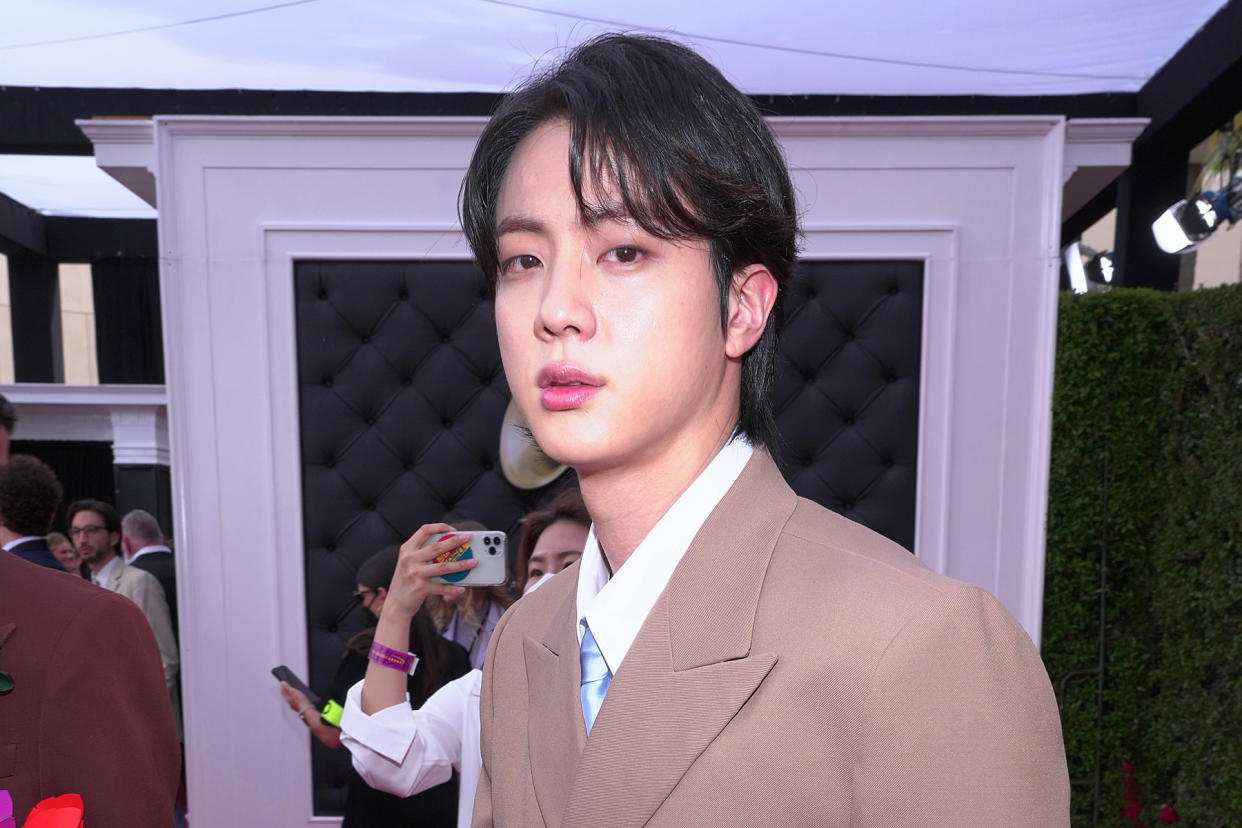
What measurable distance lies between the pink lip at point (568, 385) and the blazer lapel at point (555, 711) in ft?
0.74

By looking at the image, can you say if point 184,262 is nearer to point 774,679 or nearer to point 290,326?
point 290,326

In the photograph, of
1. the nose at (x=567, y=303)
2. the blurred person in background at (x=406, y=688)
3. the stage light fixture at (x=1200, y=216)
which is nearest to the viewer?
the nose at (x=567, y=303)

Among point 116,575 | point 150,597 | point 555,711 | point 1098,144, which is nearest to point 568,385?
point 555,711

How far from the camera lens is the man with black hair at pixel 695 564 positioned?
21.7 inches

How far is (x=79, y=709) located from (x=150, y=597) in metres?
3.30

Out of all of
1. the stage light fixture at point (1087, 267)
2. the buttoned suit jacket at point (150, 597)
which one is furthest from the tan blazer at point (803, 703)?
the stage light fixture at point (1087, 267)

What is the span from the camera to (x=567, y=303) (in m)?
0.67

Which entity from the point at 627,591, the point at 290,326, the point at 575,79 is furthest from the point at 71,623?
the point at 290,326

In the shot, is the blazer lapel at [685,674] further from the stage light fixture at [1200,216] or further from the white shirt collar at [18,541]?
the stage light fixture at [1200,216]

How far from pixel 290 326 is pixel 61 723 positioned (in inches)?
55.6

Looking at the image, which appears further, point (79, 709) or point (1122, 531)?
point (1122, 531)

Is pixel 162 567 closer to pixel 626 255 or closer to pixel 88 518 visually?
pixel 88 518

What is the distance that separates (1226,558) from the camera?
9.96ft

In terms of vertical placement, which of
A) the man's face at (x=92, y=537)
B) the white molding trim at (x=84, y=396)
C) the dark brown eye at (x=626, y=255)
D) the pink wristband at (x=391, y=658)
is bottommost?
the man's face at (x=92, y=537)
